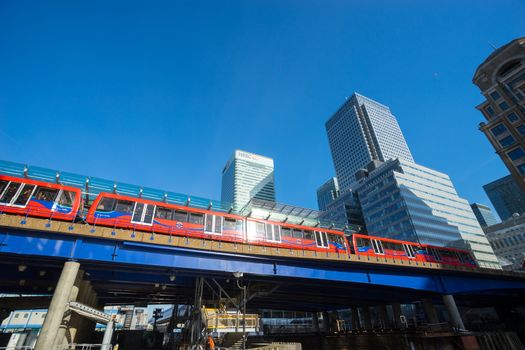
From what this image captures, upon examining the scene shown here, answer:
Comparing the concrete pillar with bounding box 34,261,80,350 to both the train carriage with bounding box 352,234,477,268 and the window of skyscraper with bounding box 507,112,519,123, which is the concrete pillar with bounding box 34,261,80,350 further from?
the window of skyscraper with bounding box 507,112,519,123

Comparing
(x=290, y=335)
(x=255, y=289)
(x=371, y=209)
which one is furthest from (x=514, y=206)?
(x=255, y=289)

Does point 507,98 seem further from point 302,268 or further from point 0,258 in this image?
point 0,258

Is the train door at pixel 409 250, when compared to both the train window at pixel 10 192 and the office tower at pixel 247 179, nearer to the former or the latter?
the train window at pixel 10 192

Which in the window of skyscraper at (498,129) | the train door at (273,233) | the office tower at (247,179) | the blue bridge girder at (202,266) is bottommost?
the blue bridge girder at (202,266)

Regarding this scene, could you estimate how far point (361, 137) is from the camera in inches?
5723

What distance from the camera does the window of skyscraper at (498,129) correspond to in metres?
52.4

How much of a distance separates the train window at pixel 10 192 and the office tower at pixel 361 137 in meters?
138

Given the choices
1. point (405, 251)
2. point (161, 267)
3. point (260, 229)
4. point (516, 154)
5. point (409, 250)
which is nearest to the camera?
point (161, 267)

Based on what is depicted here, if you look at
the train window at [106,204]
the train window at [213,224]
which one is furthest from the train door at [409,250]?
the train window at [106,204]

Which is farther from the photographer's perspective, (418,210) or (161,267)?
(418,210)

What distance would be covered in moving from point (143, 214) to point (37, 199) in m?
6.20

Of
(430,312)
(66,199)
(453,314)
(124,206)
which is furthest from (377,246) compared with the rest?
(66,199)

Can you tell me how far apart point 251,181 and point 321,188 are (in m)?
51.6

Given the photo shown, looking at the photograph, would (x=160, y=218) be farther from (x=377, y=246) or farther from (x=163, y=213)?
(x=377, y=246)
